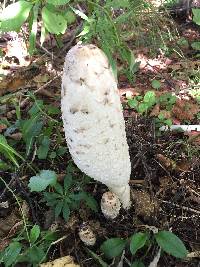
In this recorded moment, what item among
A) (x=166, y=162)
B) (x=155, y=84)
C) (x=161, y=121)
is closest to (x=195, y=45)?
(x=155, y=84)

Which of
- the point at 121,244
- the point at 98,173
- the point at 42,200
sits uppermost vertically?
the point at 98,173

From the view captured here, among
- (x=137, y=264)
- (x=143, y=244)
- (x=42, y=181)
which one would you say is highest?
(x=42, y=181)

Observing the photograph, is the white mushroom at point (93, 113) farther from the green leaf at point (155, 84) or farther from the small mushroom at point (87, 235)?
the green leaf at point (155, 84)

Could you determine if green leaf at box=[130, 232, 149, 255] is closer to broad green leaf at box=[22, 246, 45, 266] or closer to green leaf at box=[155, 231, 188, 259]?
green leaf at box=[155, 231, 188, 259]

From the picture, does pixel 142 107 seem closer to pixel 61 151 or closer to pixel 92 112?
pixel 61 151

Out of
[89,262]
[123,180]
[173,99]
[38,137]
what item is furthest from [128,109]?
[89,262]

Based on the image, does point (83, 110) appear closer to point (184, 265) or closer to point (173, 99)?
point (184, 265)

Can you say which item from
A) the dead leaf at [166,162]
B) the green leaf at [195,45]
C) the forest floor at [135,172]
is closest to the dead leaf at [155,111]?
the forest floor at [135,172]

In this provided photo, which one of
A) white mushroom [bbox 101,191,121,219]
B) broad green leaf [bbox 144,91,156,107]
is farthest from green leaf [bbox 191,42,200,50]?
white mushroom [bbox 101,191,121,219]
